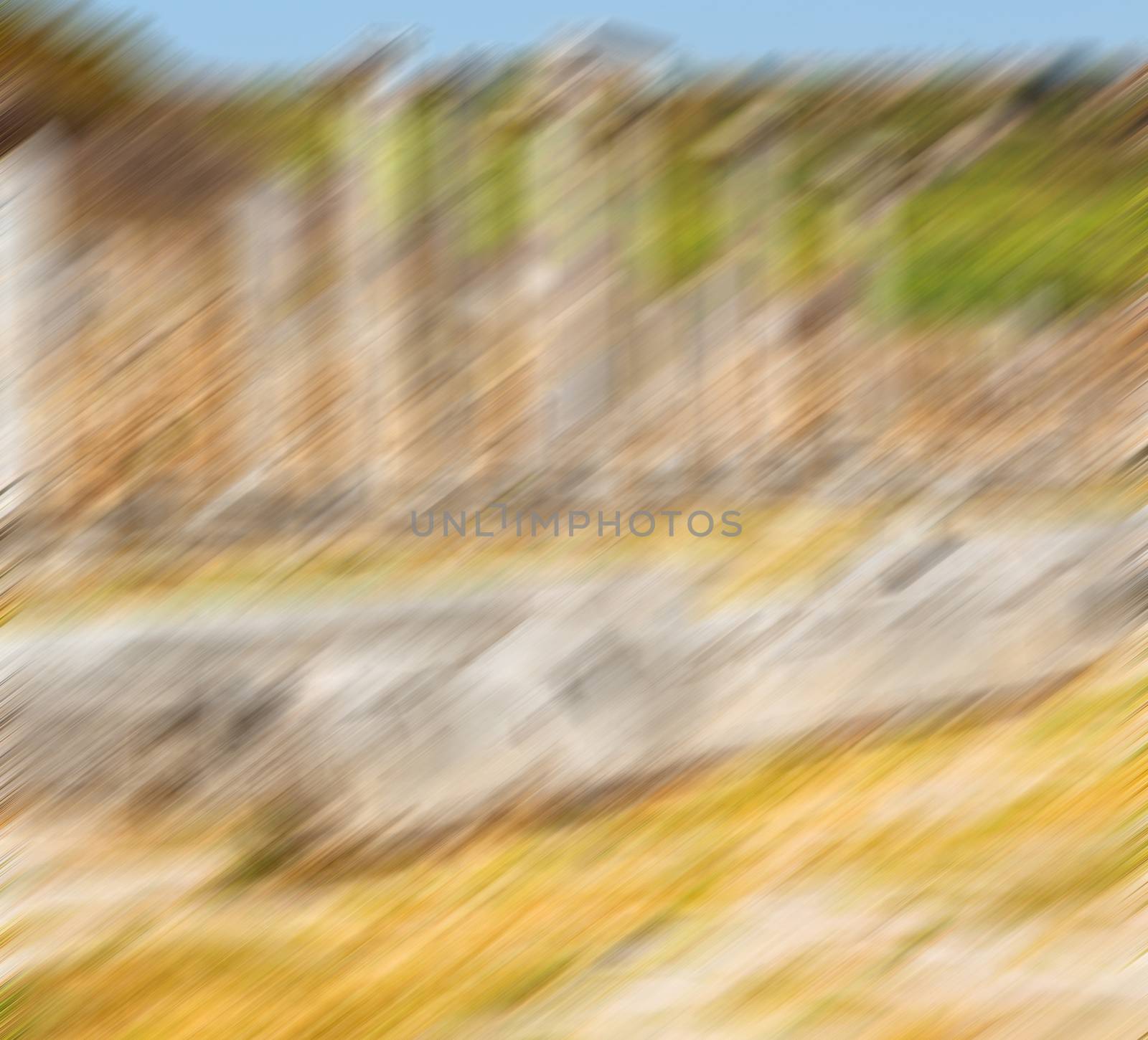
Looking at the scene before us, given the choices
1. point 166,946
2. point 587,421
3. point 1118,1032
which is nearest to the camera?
point 1118,1032

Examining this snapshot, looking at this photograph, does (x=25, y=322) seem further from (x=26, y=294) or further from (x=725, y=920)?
(x=725, y=920)

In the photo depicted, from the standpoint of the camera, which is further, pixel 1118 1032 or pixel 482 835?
pixel 482 835

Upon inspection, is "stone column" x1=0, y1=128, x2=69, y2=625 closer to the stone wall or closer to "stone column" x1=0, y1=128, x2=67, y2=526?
"stone column" x1=0, y1=128, x2=67, y2=526

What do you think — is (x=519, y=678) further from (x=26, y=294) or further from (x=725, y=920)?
(x=26, y=294)

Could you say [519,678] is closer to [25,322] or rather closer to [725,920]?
[725,920]

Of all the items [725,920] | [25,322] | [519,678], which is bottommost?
[725,920]

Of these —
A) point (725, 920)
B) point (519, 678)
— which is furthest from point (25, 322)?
point (725, 920)

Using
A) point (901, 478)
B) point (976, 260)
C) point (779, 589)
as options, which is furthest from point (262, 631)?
point (976, 260)

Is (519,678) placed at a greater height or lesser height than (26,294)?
lesser

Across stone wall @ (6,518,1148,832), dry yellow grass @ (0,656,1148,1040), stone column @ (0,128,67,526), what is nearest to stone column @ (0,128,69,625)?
stone column @ (0,128,67,526)

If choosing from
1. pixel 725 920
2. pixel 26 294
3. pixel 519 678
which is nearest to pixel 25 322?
pixel 26 294

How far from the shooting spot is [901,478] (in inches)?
76.5

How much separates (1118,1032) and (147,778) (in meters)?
1.39

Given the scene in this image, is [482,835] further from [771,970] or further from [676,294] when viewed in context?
[676,294]
